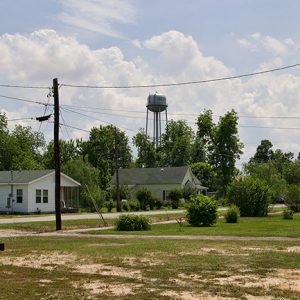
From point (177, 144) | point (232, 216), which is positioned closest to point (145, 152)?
point (177, 144)

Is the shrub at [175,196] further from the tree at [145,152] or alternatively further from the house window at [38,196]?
the tree at [145,152]

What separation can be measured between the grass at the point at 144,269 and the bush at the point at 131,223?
8.30 metres

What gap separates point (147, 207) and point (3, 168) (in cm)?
2768

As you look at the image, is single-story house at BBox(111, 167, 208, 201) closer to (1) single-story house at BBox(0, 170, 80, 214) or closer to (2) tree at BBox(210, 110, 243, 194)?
(2) tree at BBox(210, 110, 243, 194)

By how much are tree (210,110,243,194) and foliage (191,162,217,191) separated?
1.65 meters

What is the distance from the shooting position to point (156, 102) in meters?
96.9

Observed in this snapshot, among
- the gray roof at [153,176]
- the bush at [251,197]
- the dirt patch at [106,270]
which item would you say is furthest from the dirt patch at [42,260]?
the gray roof at [153,176]

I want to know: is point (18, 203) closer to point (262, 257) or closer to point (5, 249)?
point (5, 249)

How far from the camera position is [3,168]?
80812 mm

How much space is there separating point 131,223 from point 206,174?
6280cm

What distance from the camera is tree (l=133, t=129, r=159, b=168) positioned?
337 feet

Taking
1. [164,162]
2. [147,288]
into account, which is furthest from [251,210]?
[164,162]

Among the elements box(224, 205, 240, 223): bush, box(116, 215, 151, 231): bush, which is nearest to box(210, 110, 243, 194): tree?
box(224, 205, 240, 223): bush

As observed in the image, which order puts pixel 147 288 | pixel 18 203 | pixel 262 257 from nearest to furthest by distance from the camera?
1. pixel 147 288
2. pixel 262 257
3. pixel 18 203
